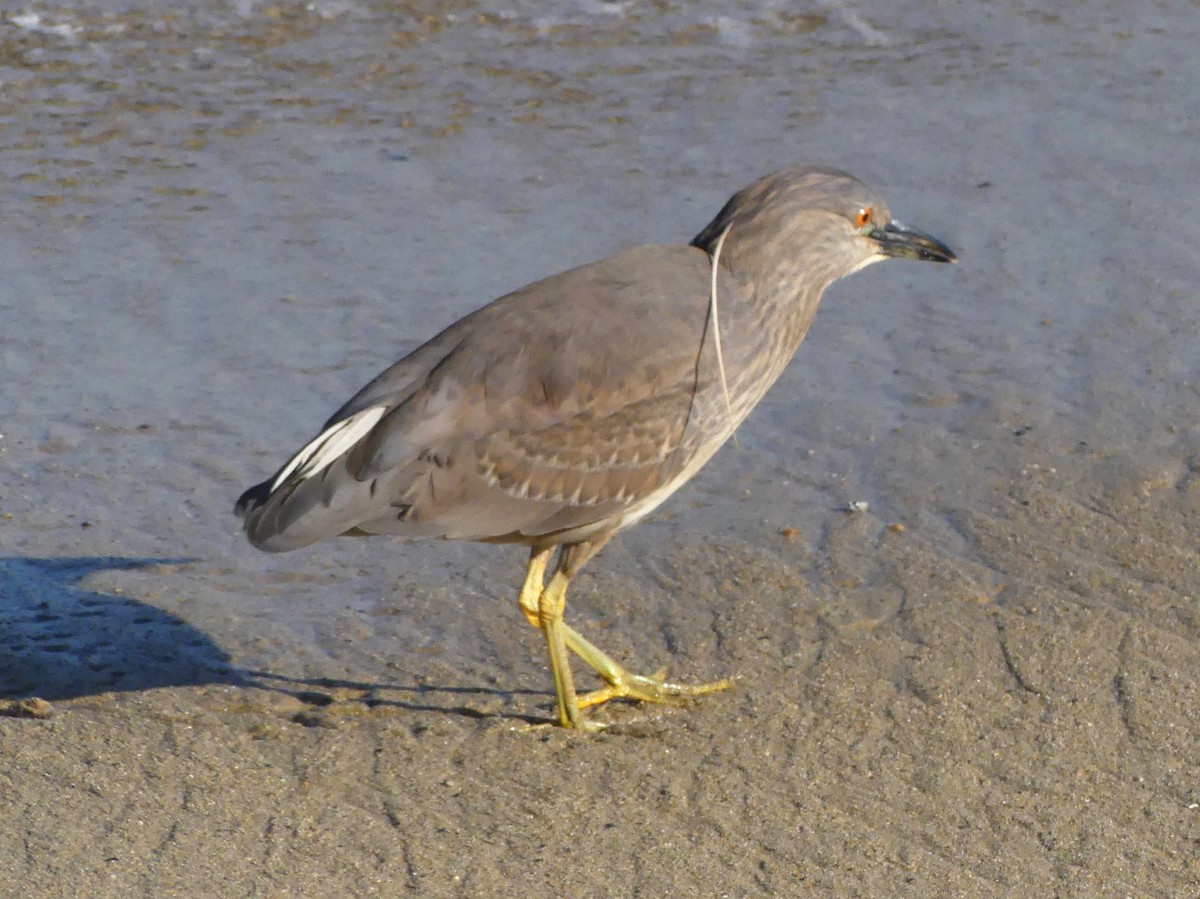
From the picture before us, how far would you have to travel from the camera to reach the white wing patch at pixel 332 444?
4.65m

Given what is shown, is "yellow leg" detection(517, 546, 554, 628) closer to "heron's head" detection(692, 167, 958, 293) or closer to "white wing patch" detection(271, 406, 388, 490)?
"white wing patch" detection(271, 406, 388, 490)

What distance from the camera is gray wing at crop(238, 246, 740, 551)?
15.1 ft

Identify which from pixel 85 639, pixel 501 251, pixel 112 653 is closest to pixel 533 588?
pixel 112 653

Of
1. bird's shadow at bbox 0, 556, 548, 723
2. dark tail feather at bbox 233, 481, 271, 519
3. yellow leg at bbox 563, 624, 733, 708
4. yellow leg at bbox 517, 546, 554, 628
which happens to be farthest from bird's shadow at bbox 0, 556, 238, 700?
yellow leg at bbox 563, 624, 733, 708

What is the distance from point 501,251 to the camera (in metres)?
7.61

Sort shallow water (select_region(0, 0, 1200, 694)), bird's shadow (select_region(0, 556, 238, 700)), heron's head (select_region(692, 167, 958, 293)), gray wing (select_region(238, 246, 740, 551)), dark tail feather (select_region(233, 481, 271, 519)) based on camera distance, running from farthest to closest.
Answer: shallow water (select_region(0, 0, 1200, 694)) → bird's shadow (select_region(0, 556, 238, 700)) → heron's head (select_region(692, 167, 958, 293)) → dark tail feather (select_region(233, 481, 271, 519)) → gray wing (select_region(238, 246, 740, 551))

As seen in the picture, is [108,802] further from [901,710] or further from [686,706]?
[901,710]

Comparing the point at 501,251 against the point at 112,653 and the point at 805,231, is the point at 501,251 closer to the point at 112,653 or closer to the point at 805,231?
the point at 805,231

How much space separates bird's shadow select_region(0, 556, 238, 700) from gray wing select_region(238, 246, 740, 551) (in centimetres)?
65

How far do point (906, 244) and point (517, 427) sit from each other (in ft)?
4.32

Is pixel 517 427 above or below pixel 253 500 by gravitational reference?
above

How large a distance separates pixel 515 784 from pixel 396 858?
1.62 feet

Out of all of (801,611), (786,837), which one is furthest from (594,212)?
(786,837)

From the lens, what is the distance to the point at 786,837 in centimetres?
420
